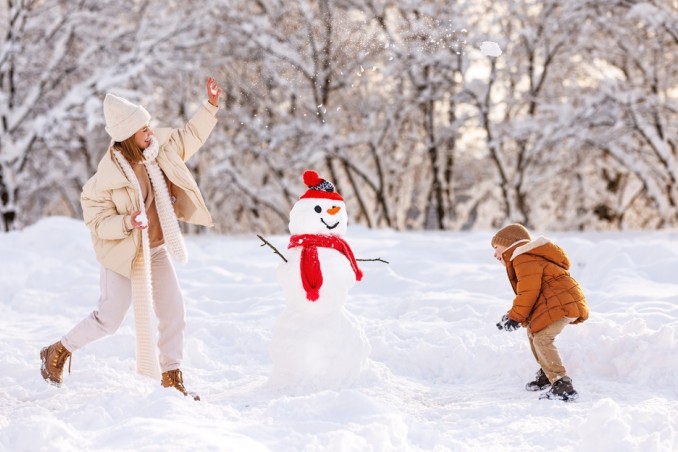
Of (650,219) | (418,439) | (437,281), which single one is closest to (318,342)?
(418,439)

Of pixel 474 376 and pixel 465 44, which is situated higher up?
pixel 465 44

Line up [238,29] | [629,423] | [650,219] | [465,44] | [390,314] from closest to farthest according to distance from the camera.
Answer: [629,423]
[390,314]
[465,44]
[238,29]
[650,219]

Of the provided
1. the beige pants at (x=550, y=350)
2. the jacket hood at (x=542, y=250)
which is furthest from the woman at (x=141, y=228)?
the beige pants at (x=550, y=350)

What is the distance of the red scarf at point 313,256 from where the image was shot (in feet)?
13.6

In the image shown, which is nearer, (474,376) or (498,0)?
(474,376)

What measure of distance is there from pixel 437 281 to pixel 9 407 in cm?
438

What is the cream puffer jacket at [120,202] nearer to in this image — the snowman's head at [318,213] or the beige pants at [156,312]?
the beige pants at [156,312]

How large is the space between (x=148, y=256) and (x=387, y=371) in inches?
63.5

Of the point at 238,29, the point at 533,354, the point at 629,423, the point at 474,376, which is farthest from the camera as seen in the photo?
the point at 238,29

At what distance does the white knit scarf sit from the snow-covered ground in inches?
6.6

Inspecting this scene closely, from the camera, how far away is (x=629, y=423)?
313cm

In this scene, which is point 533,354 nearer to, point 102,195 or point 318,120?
point 102,195

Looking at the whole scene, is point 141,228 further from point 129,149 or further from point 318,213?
point 318,213

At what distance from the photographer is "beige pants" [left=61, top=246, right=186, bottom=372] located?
4148 mm
